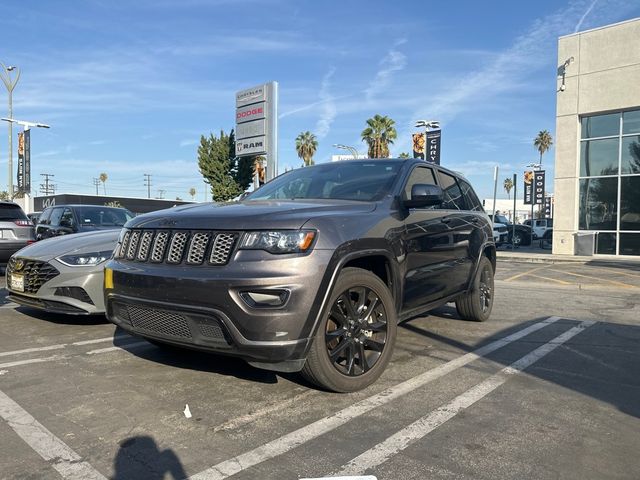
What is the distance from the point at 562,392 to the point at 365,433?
1.72m

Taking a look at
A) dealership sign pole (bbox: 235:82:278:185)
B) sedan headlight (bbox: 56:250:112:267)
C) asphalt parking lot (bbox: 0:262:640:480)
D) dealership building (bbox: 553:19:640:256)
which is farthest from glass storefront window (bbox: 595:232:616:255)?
sedan headlight (bbox: 56:250:112:267)

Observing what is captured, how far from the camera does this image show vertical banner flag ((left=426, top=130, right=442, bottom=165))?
2167 cm

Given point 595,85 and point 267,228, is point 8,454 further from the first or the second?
point 595,85

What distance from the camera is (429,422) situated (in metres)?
3.24

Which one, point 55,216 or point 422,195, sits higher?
point 422,195

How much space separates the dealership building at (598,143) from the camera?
1838 cm

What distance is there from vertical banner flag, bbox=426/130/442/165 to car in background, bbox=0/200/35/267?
1588 centimetres

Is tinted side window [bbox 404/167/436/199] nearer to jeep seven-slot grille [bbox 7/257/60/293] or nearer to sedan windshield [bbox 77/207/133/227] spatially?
jeep seven-slot grille [bbox 7/257/60/293]

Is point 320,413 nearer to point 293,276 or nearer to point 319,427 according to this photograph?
point 319,427

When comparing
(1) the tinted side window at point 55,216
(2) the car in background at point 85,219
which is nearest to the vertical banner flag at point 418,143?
(2) the car in background at point 85,219

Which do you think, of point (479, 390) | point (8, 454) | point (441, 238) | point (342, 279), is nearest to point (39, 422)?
point (8, 454)

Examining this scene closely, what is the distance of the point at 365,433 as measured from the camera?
3.06 meters

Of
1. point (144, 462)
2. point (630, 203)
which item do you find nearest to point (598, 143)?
point (630, 203)

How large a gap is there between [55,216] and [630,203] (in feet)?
59.9
